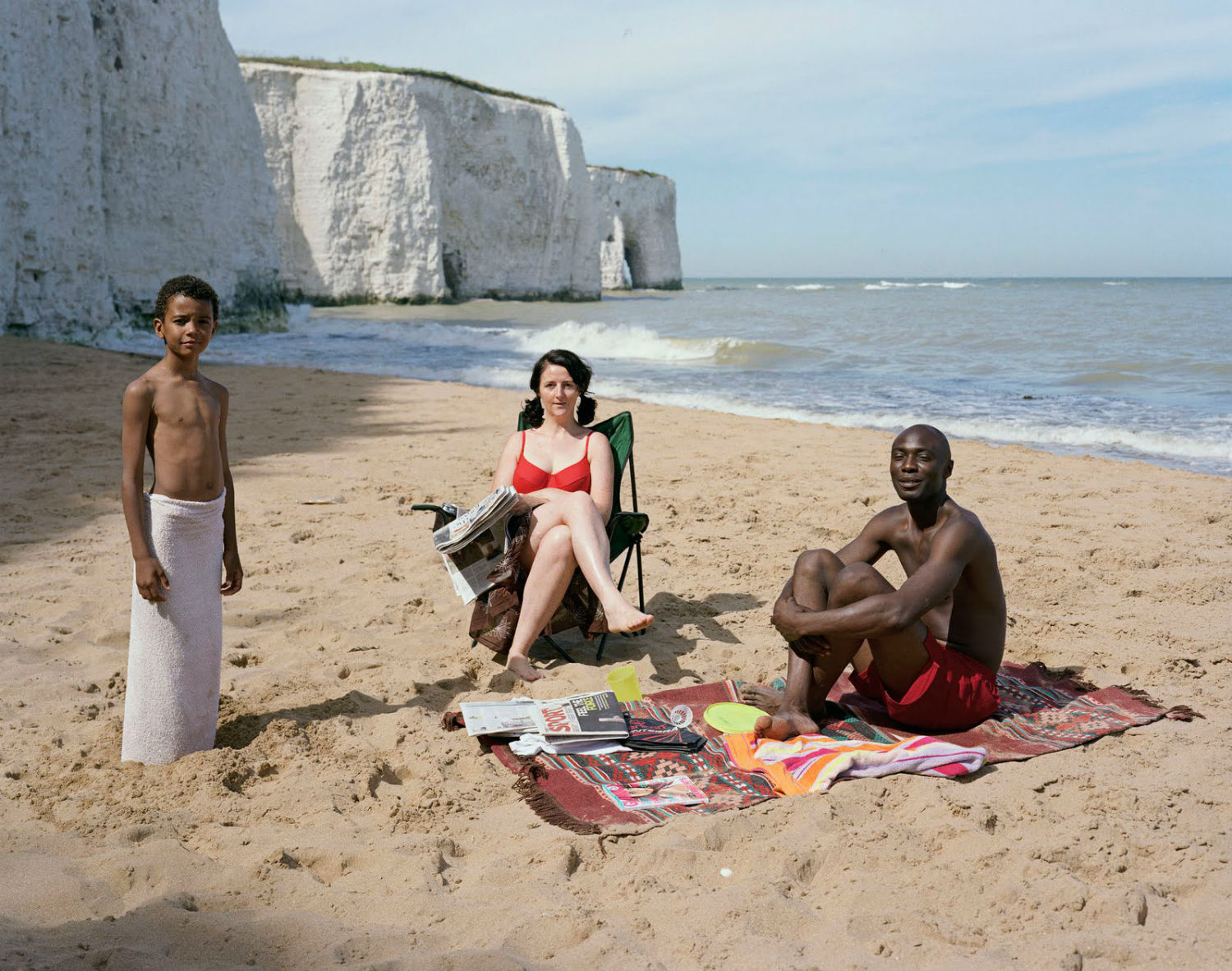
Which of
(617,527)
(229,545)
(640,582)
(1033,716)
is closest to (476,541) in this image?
(617,527)

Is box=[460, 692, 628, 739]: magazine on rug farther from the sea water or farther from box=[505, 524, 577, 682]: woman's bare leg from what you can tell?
the sea water

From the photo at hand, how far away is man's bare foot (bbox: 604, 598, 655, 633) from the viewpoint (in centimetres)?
354

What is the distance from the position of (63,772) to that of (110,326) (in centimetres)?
1353

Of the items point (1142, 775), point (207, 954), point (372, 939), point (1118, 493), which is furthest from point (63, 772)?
point (1118, 493)

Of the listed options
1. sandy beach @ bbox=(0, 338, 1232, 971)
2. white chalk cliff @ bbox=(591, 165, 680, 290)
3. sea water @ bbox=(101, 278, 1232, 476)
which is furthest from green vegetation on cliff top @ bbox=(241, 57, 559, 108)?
sandy beach @ bbox=(0, 338, 1232, 971)

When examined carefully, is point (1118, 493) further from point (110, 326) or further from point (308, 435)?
point (110, 326)

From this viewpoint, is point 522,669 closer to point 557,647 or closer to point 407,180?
point 557,647

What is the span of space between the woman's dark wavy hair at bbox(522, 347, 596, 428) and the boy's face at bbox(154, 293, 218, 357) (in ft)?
5.06

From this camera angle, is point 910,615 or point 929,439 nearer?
point 910,615

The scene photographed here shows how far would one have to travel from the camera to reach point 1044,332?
2155cm

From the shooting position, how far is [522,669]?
3.74 metres

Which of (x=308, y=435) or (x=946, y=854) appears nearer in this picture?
(x=946, y=854)

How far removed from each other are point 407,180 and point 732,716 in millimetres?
29201

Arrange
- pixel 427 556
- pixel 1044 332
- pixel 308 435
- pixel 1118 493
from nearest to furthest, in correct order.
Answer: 1. pixel 427 556
2. pixel 1118 493
3. pixel 308 435
4. pixel 1044 332
